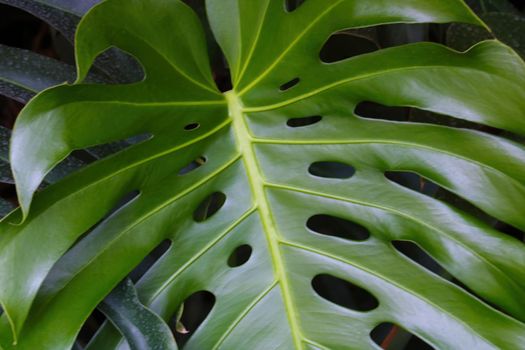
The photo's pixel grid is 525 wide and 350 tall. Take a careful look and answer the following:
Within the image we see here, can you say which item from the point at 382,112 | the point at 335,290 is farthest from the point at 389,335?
the point at 382,112

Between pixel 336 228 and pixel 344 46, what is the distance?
277 mm

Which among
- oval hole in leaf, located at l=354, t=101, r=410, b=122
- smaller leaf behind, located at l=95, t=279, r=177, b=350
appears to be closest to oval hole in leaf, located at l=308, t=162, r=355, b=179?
oval hole in leaf, located at l=354, t=101, r=410, b=122

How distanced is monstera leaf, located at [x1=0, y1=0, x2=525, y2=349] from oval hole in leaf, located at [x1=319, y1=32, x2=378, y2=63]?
0.23 m

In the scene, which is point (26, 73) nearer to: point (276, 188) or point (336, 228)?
point (276, 188)

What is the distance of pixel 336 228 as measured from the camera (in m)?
0.95

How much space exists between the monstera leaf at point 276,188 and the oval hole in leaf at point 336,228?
9.9 inches

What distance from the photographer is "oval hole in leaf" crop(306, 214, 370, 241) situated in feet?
3.06

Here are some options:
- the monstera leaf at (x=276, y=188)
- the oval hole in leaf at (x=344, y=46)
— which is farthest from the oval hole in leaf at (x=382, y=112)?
the monstera leaf at (x=276, y=188)

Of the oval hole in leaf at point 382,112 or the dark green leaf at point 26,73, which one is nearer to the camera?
the dark green leaf at point 26,73

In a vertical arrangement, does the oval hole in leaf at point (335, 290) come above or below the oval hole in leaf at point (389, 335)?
above

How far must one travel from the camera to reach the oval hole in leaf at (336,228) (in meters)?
0.93

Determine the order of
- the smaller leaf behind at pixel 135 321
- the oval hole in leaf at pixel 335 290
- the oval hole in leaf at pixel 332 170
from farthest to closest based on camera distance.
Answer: the oval hole in leaf at pixel 335 290 → the oval hole in leaf at pixel 332 170 → the smaller leaf behind at pixel 135 321

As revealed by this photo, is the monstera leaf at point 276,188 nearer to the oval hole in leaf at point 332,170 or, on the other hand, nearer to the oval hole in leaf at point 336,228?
the oval hole in leaf at point 332,170

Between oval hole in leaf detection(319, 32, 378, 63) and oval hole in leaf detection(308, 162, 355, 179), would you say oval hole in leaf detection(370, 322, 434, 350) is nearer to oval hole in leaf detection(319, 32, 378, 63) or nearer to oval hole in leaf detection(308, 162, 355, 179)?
oval hole in leaf detection(308, 162, 355, 179)
